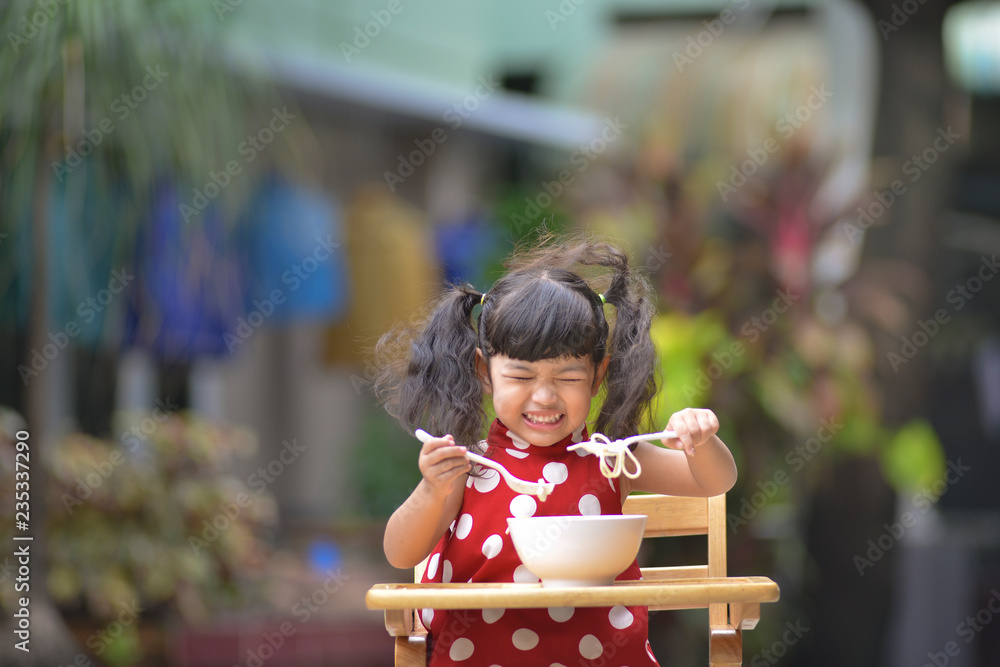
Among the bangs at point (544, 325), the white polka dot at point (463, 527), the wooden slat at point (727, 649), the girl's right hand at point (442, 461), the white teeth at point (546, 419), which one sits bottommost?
the wooden slat at point (727, 649)

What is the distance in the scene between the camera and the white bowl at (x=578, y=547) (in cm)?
143

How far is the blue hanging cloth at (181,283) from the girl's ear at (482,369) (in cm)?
207

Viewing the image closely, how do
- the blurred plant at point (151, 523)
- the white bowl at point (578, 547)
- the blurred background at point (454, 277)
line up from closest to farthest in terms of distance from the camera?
the white bowl at point (578, 547)
the blurred background at point (454, 277)
the blurred plant at point (151, 523)

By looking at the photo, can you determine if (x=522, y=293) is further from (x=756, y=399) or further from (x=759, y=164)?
(x=759, y=164)

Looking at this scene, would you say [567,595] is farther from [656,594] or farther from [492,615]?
[492,615]

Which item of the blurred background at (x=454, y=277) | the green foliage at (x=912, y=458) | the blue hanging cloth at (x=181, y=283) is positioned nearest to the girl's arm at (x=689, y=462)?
the blurred background at (x=454, y=277)

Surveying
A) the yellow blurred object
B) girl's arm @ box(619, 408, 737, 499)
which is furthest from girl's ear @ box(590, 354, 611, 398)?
the yellow blurred object

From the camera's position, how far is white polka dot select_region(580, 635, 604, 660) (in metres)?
1.58

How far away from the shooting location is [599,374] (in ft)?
5.66

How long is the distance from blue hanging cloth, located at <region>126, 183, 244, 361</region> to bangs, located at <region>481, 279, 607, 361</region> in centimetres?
216

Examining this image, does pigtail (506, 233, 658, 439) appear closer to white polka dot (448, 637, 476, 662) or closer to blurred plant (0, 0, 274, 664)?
white polka dot (448, 637, 476, 662)

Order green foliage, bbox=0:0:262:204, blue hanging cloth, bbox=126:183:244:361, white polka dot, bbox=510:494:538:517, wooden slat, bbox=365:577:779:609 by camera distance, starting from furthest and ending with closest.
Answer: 1. blue hanging cloth, bbox=126:183:244:361
2. green foliage, bbox=0:0:262:204
3. white polka dot, bbox=510:494:538:517
4. wooden slat, bbox=365:577:779:609

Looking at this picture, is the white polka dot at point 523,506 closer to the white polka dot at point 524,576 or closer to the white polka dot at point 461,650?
the white polka dot at point 524,576

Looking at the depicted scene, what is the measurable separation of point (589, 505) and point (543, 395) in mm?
204
